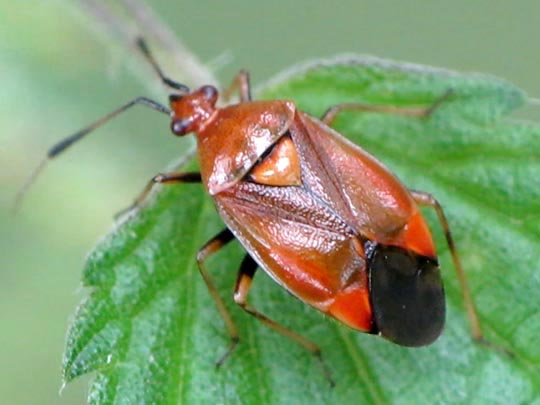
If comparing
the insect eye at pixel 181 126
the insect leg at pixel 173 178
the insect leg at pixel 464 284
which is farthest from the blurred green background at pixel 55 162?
the insect leg at pixel 464 284

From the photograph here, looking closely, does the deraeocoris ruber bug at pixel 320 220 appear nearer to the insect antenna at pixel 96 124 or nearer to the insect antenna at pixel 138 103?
the insect antenna at pixel 138 103

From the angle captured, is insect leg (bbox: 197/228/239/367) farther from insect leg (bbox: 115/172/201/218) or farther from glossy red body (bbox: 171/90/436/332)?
insect leg (bbox: 115/172/201/218)

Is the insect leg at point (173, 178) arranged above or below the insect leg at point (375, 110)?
above

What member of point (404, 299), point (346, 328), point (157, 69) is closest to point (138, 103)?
point (157, 69)

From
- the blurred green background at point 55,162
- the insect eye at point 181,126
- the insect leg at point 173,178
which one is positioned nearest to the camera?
the insect leg at point 173,178

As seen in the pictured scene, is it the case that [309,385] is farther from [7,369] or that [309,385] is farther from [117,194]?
[7,369]

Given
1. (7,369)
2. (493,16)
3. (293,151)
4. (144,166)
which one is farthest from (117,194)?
(493,16)
